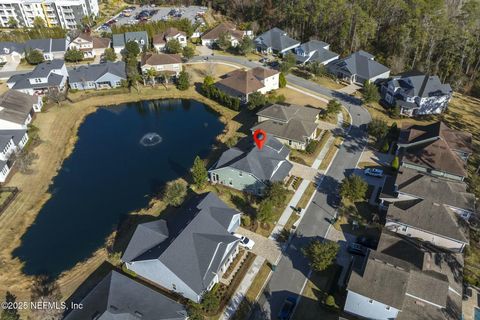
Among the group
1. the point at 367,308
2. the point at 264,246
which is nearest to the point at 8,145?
the point at 264,246

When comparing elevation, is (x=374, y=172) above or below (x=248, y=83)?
below

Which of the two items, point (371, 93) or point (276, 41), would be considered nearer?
point (371, 93)

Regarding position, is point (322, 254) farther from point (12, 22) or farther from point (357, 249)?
point (12, 22)

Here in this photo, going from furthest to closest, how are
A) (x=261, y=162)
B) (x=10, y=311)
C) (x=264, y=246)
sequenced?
(x=261, y=162), (x=264, y=246), (x=10, y=311)

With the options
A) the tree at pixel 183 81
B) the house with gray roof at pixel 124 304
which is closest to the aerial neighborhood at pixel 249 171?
the house with gray roof at pixel 124 304

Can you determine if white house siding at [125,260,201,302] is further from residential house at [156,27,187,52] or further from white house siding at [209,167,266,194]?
residential house at [156,27,187,52]

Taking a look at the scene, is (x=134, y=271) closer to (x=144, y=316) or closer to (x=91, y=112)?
(x=144, y=316)

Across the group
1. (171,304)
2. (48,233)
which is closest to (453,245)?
(171,304)

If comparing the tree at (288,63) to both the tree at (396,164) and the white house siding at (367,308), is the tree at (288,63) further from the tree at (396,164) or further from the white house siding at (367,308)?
the white house siding at (367,308)
